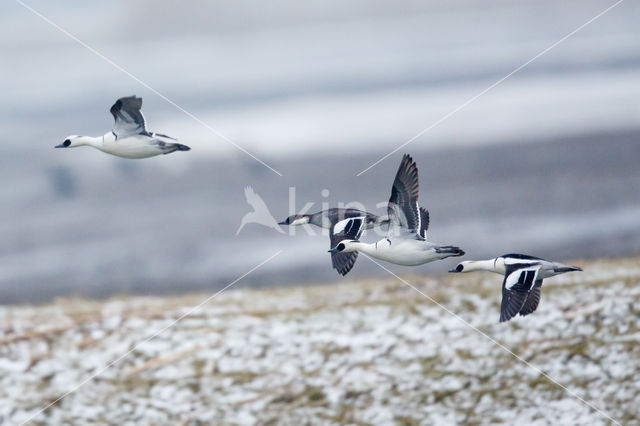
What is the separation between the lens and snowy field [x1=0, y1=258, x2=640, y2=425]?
7738 millimetres

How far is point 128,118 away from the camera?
4.49 metres

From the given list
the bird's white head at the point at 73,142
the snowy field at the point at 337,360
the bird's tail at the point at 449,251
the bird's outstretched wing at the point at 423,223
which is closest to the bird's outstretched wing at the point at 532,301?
the bird's tail at the point at 449,251

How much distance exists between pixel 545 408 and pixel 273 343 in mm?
2456

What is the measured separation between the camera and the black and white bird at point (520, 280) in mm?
4055

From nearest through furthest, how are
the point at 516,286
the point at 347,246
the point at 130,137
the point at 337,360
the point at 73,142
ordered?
the point at 516,286
the point at 347,246
the point at 130,137
the point at 73,142
the point at 337,360

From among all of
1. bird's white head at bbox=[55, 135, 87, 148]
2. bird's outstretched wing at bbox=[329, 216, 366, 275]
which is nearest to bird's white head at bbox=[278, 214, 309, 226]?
bird's outstretched wing at bbox=[329, 216, 366, 275]

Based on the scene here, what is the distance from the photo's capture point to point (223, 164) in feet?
31.3

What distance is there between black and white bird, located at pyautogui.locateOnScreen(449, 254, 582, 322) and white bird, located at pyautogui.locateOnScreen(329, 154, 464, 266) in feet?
0.60

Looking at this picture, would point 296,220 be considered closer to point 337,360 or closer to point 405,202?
point 405,202

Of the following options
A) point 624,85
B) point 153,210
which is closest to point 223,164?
point 153,210

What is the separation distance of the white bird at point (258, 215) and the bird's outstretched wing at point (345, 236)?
173 inches

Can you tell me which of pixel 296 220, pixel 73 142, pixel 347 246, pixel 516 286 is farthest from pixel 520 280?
pixel 73 142

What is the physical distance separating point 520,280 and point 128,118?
6.83 feet

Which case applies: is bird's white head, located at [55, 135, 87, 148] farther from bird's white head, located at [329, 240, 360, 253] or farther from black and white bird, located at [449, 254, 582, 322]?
black and white bird, located at [449, 254, 582, 322]
